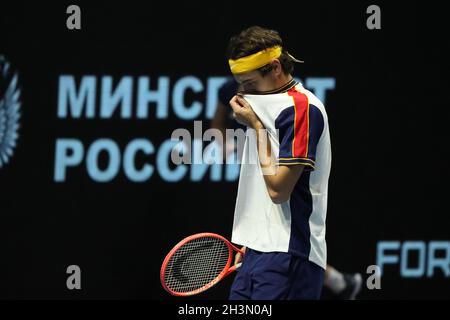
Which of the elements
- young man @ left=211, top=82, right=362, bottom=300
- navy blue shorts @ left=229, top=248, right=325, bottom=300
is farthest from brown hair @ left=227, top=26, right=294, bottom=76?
young man @ left=211, top=82, right=362, bottom=300

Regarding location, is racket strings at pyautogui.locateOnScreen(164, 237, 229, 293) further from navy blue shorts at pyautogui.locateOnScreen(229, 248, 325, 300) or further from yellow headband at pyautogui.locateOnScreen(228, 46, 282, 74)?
yellow headband at pyautogui.locateOnScreen(228, 46, 282, 74)

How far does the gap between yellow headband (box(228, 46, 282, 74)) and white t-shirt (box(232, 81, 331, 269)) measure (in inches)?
4.4

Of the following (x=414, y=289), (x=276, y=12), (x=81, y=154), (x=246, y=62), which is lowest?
(x=414, y=289)

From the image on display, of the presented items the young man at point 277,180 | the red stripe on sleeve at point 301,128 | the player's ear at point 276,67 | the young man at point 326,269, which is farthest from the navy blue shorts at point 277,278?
the young man at point 326,269

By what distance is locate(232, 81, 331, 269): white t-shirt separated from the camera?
11.8ft

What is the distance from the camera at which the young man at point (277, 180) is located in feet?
11.9

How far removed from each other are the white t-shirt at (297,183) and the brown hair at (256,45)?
0.30 feet

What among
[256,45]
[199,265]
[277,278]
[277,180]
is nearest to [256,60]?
[256,45]

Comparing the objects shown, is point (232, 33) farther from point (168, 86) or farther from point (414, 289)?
point (414, 289)

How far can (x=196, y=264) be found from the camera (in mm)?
4074

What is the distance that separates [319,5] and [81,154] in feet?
4.89

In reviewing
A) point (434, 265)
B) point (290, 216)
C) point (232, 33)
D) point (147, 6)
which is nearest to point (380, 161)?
point (434, 265)

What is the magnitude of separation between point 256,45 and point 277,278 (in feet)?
2.79

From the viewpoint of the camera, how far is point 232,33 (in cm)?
537
